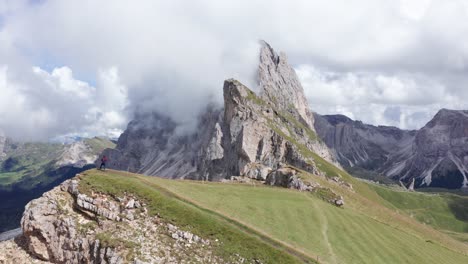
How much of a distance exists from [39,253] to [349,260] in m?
43.5

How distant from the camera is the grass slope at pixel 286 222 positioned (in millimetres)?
57812

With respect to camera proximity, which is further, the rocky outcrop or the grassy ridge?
the grassy ridge

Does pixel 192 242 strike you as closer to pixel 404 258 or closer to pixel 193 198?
pixel 193 198

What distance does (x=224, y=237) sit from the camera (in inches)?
2205

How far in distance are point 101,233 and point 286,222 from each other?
2769 cm

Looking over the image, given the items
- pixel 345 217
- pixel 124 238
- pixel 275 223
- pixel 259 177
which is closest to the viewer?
pixel 124 238

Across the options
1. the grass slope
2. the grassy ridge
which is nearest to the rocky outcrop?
the grassy ridge

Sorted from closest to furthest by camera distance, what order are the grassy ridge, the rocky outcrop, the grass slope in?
1. the rocky outcrop
2. the grassy ridge
3. the grass slope

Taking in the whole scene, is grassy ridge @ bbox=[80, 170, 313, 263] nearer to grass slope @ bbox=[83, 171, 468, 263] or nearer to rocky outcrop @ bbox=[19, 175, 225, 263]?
grass slope @ bbox=[83, 171, 468, 263]

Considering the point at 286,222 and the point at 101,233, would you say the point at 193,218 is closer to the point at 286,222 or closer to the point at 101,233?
the point at 101,233

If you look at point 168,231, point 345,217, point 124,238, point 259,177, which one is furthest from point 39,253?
point 259,177

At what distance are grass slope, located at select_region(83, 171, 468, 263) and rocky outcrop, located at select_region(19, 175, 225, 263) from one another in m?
2.37

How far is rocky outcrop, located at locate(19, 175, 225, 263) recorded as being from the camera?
5244 cm

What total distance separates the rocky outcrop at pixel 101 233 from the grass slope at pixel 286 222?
237 centimetres
